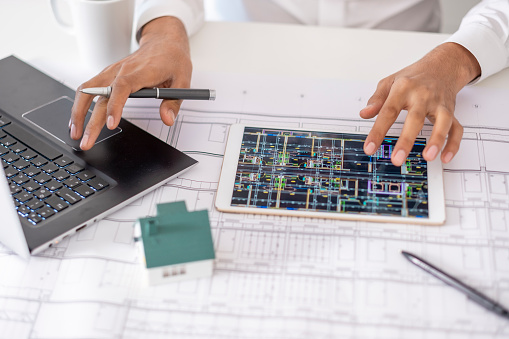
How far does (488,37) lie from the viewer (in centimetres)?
93

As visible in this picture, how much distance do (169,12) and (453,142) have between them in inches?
21.5

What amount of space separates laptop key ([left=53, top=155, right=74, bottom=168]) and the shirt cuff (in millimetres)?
643

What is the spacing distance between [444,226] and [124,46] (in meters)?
0.60

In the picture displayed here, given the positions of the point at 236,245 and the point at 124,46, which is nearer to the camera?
the point at 236,245

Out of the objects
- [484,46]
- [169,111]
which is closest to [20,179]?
[169,111]

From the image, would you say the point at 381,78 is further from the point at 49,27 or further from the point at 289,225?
the point at 49,27

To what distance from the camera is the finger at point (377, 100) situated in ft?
2.70

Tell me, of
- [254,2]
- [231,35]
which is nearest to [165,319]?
[231,35]

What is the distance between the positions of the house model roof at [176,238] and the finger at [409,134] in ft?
0.91

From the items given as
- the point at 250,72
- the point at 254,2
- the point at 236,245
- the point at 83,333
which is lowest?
the point at 83,333

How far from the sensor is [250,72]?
0.97 metres

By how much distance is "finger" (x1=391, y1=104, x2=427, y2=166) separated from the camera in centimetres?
75

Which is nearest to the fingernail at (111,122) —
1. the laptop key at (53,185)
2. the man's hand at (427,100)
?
the laptop key at (53,185)

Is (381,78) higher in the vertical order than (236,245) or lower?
higher
